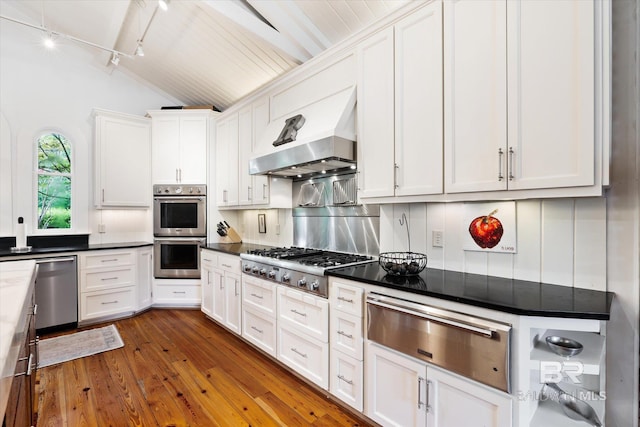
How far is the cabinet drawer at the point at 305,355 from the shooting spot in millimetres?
2178

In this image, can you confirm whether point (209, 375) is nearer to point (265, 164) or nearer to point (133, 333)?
point (133, 333)

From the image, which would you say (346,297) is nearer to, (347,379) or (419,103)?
(347,379)

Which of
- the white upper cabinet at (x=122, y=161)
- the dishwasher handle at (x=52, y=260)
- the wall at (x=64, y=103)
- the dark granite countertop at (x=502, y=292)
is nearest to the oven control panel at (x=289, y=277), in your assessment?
the dark granite countertop at (x=502, y=292)

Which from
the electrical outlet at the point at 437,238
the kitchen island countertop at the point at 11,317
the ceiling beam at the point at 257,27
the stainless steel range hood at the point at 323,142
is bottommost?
the kitchen island countertop at the point at 11,317

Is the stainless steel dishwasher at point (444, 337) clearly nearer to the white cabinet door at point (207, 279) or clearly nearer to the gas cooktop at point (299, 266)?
the gas cooktop at point (299, 266)

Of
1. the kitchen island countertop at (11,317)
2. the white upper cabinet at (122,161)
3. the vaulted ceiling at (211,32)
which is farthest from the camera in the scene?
the white upper cabinet at (122,161)

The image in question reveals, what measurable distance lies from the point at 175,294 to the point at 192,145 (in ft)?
6.81

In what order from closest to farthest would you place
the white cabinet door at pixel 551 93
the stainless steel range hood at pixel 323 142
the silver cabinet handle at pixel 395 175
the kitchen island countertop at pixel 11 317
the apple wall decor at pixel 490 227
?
1. the kitchen island countertop at pixel 11 317
2. the white cabinet door at pixel 551 93
3. the apple wall decor at pixel 490 227
4. the silver cabinet handle at pixel 395 175
5. the stainless steel range hood at pixel 323 142

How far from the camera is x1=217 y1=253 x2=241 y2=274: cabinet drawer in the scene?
3.16 m

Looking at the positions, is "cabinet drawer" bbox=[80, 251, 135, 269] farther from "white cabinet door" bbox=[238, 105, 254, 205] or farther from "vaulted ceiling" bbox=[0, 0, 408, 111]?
"vaulted ceiling" bbox=[0, 0, 408, 111]

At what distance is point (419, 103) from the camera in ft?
6.54

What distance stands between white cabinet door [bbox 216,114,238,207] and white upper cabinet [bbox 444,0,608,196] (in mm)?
2760

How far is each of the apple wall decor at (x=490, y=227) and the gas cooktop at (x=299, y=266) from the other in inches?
32.8

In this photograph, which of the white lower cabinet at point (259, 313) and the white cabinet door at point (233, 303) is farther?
the white cabinet door at point (233, 303)
